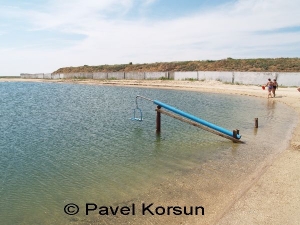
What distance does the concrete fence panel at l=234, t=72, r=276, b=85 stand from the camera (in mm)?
50000

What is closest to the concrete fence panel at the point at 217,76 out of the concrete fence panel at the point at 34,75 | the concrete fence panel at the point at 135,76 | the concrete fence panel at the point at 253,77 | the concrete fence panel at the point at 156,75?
the concrete fence panel at the point at 253,77

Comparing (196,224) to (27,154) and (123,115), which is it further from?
(123,115)

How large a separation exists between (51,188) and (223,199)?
5367 millimetres

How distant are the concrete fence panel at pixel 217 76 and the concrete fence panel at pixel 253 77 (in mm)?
1480

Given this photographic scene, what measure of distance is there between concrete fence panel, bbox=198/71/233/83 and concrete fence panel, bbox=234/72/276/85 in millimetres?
1480

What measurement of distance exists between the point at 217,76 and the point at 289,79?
15.8 meters

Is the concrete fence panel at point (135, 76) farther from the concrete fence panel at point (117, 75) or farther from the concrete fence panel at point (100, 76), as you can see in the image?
the concrete fence panel at point (100, 76)

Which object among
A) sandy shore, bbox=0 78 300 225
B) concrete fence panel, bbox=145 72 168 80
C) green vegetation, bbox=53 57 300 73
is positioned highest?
green vegetation, bbox=53 57 300 73

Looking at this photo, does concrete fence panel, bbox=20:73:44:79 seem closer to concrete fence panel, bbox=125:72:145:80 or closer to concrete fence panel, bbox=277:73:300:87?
concrete fence panel, bbox=125:72:145:80

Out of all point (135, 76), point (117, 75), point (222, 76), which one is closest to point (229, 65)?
point (222, 76)

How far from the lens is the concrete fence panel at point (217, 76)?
56719mm

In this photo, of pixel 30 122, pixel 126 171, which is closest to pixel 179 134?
pixel 126 171

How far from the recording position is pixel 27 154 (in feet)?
40.7

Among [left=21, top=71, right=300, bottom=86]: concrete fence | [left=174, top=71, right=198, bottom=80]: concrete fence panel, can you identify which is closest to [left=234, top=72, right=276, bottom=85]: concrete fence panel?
[left=21, top=71, right=300, bottom=86]: concrete fence
